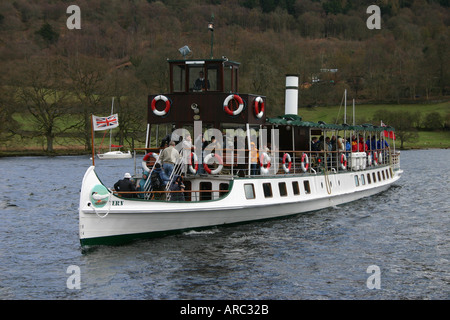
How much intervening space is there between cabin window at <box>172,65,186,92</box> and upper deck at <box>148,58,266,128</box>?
0.82 feet

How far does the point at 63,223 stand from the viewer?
31.6 meters

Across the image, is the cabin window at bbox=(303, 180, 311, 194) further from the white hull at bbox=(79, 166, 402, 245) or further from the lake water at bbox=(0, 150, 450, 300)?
the lake water at bbox=(0, 150, 450, 300)

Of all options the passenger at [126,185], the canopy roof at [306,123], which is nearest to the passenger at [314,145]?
the canopy roof at [306,123]

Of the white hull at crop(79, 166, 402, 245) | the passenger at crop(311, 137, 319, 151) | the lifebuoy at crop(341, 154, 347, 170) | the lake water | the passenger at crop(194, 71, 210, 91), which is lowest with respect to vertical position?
the lake water

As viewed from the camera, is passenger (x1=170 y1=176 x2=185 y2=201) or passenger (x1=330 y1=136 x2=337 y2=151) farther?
passenger (x1=330 y1=136 x2=337 y2=151)

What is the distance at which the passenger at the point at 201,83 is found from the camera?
1080 inches

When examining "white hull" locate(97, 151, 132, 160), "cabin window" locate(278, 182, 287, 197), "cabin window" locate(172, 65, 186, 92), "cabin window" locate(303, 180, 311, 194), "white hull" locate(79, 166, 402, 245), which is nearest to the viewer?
"white hull" locate(79, 166, 402, 245)

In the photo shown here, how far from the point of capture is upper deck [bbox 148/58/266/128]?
26.9 m

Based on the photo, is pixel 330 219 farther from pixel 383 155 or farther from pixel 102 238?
pixel 383 155

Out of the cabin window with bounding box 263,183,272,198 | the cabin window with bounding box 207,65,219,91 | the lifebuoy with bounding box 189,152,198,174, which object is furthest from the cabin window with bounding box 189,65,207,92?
the cabin window with bounding box 263,183,272,198

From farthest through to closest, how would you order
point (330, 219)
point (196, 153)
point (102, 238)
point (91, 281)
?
1. point (330, 219)
2. point (196, 153)
3. point (102, 238)
4. point (91, 281)

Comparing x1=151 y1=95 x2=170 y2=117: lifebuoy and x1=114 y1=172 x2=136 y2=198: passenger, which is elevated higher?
x1=151 y1=95 x2=170 y2=117: lifebuoy
